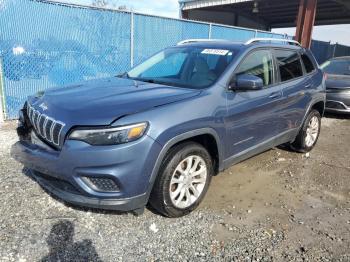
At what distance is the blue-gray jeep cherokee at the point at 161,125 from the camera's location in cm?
284

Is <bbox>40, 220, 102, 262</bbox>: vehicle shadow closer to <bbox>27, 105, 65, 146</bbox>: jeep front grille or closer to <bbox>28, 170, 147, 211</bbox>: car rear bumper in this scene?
<bbox>28, 170, 147, 211</bbox>: car rear bumper

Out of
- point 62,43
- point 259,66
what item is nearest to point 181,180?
point 259,66

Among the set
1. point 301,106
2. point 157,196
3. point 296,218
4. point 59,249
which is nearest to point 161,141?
point 157,196

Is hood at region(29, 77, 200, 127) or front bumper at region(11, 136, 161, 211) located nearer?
front bumper at region(11, 136, 161, 211)

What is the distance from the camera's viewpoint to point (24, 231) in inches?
122

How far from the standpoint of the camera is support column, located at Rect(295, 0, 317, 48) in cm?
1458

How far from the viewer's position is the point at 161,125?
2.96 m

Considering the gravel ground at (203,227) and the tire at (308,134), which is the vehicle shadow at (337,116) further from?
the gravel ground at (203,227)

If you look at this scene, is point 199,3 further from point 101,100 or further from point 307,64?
point 101,100

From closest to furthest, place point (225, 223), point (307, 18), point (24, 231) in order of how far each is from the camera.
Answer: point (24, 231) → point (225, 223) → point (307, 18)

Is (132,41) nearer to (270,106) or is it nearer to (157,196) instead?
(270,106)

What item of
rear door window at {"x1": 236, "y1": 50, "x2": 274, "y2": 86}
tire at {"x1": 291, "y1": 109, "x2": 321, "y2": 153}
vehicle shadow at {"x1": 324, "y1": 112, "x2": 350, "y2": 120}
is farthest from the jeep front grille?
vehicle shadow at {"x1": 324, "y1": 112, "x2": 350, "y2": 120}

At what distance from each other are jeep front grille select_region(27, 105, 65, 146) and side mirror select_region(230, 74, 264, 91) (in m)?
1.85

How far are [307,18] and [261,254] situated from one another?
14.0 m
